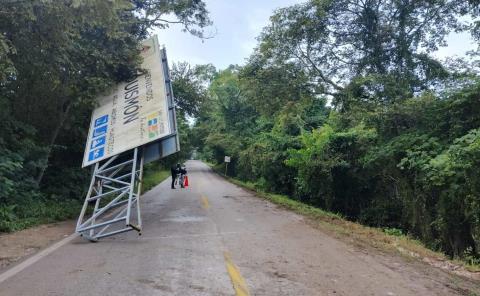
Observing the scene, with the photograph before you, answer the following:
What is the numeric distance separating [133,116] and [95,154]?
142cm

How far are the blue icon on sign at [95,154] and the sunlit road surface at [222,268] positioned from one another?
81.4 inches

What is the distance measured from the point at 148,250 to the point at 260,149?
853 inches

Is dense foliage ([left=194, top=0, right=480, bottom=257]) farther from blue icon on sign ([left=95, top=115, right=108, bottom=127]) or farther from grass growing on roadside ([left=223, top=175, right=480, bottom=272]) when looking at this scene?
blue icon on sign ([left=95, top=115, right=108, bottom=127])

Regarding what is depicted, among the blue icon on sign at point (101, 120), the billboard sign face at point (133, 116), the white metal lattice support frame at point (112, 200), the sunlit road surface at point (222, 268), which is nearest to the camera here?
the sunlit road surface at point (222, 268)

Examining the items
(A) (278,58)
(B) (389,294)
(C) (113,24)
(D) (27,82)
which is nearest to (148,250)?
(B) (389,294)

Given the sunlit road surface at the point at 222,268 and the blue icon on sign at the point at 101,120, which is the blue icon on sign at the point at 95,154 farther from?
the sunlit road surface at the point at 222,268

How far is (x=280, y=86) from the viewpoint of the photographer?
21.1 meters

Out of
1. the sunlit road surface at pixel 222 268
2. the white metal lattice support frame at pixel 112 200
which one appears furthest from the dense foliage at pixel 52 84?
the sunlit road surface at pixel 222 268

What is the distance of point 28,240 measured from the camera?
941cm

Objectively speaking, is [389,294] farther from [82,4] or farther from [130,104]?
[130,104]

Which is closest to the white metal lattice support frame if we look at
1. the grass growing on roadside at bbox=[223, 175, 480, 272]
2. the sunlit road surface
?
the sunlit road surface

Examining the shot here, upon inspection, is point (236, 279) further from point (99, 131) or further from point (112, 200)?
point (99, 131)

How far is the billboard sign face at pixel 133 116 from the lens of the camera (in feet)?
35.0

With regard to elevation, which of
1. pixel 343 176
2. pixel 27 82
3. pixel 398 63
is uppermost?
pixel 398 63
